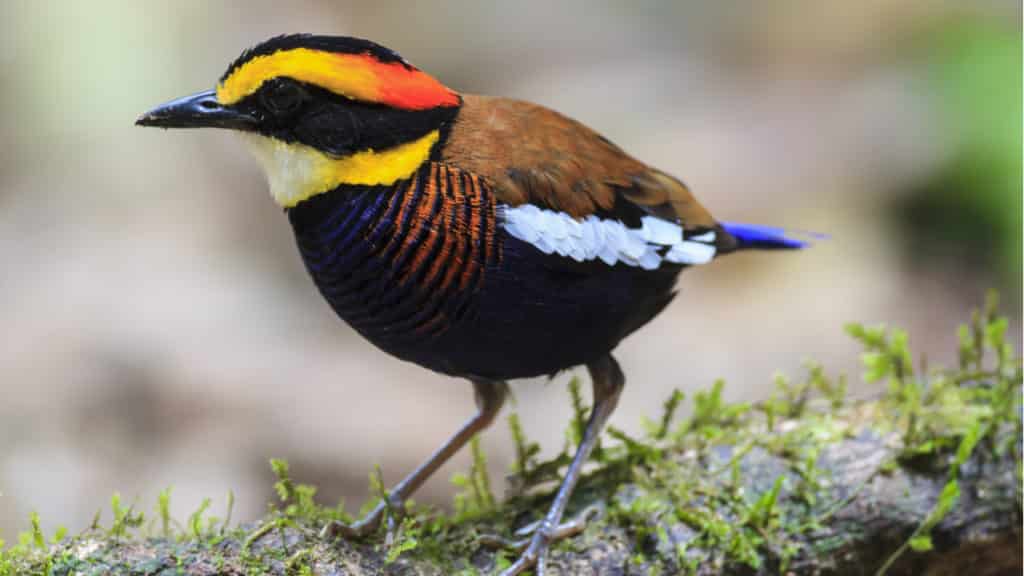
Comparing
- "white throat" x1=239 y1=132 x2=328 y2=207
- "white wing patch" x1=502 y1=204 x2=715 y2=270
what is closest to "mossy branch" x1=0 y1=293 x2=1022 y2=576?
"white wing patch" x1=502 y1=204 x2=715 y2=270

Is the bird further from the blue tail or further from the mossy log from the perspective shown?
the blue tail

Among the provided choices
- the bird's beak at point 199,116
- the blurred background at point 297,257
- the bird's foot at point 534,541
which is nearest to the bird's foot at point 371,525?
the bird's foot at point 534,541

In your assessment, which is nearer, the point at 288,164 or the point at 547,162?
the point at 288,164

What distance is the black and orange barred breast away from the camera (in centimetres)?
284

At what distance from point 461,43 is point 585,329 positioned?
6333 millimetres

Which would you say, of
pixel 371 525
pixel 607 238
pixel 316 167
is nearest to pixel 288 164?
pixel 316 167

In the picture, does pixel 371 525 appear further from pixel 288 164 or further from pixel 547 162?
pixel 547 162

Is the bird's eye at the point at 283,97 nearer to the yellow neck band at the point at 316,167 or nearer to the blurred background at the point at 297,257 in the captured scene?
the yellow neck band at the point at 316,167

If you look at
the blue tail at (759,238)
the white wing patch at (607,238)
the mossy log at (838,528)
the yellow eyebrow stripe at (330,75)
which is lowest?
the mossy log at (838,528)

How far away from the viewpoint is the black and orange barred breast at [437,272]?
112 inches

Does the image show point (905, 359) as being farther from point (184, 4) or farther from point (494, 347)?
point (184, 4)

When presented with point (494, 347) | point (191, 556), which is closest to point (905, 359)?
point (494, 347)

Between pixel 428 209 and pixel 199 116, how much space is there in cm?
64

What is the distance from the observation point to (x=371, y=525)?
309 centimetres
